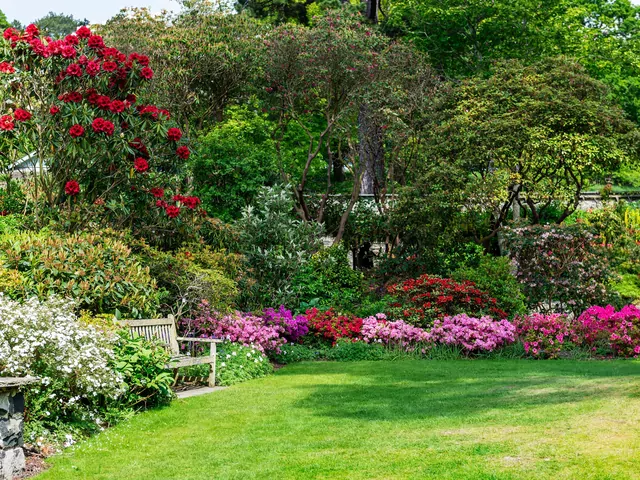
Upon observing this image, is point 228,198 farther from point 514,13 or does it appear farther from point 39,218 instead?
point 514,13

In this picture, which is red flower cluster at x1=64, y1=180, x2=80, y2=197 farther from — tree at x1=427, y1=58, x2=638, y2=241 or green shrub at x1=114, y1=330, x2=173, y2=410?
tree at x1=427, y1=58, x2=638, y2=241

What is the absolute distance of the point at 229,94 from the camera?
20719 mm

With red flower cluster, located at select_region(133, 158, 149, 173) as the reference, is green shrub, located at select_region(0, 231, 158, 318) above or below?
below

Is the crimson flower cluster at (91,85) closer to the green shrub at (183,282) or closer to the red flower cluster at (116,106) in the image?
the red flower cluster at (116,106)

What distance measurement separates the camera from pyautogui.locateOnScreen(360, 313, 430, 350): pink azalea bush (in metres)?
13.6

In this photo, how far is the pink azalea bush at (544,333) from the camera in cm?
Answer: 1297

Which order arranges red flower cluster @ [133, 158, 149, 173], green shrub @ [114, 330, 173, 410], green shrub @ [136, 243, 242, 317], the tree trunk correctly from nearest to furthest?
green shrub @ [114, 330, 173, 410] < red flower cluster @ [133, 158, 149, 173] < green shrub @ [136, 243, 242, 317] < the tree trunk

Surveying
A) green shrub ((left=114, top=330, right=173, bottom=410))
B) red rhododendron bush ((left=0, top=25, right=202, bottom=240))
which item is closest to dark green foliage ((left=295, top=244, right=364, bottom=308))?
red rhododendron bush ((left=0, top=25, right=202, bottom=240))

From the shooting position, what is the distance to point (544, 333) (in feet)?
43.5

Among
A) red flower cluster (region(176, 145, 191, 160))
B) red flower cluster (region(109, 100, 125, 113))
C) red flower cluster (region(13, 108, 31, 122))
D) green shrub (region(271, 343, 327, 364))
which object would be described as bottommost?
green shrub (region(271, 343, 327, 364))

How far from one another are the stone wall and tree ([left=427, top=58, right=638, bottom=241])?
1204cm

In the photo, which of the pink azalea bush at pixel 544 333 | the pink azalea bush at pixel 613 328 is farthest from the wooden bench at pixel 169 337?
the pink azalea bush at pixel 613 328

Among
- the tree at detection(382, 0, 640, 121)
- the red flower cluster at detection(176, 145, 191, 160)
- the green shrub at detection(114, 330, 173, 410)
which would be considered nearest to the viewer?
the green shrub at detection(114, 330, 173, 410)

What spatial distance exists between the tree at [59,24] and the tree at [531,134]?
5132 cm
